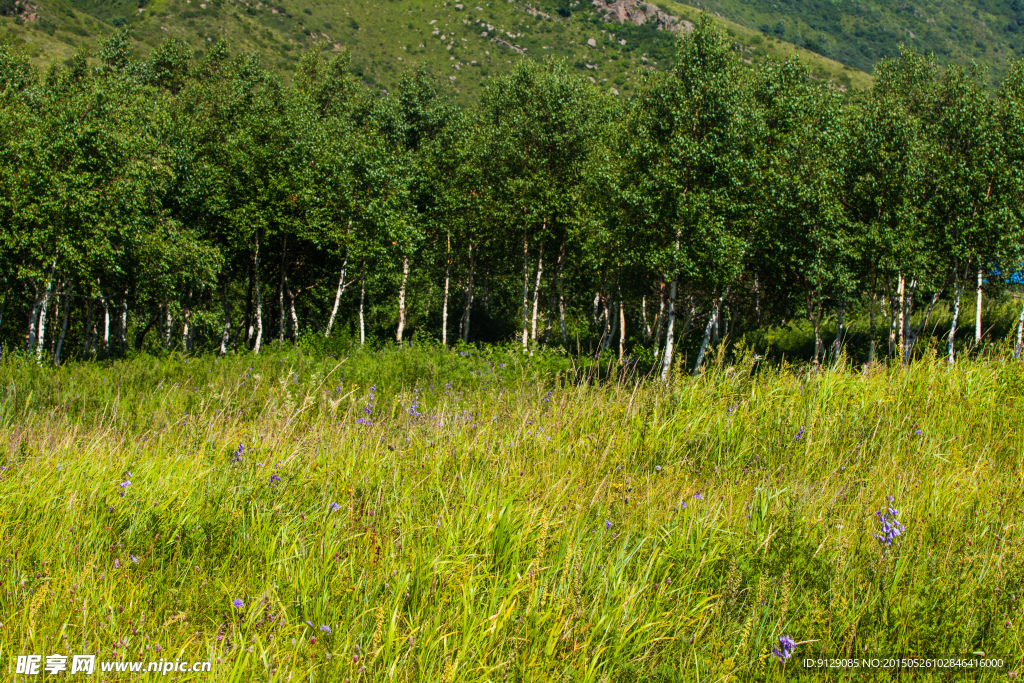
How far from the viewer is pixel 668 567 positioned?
2854mm

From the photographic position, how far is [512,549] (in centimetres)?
294

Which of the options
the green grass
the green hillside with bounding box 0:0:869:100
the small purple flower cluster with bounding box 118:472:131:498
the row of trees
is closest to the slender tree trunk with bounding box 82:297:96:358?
the row of trees

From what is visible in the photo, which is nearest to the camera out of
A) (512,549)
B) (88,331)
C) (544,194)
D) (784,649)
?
(784,649)

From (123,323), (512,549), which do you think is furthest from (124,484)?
(123,323)

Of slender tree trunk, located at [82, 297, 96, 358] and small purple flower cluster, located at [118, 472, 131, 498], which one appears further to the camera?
slender tree trunk, located at [82, 297, 96, 358]

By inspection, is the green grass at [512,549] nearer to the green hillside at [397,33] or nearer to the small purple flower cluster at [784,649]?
the small purple flower cluster at [784,649]

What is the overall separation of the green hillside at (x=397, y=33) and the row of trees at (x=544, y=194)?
7561cm

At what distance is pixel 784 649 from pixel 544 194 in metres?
26.4

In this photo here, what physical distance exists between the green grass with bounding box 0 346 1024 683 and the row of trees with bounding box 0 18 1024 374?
29.0 feet

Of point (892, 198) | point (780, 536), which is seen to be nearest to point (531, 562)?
point (780, 536)

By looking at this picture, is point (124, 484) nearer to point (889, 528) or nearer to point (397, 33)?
point (889, 528)

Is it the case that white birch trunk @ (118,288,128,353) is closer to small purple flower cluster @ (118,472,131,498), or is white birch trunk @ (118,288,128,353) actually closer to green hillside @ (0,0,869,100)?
small purple flower cluster @ (118,472,131,498)

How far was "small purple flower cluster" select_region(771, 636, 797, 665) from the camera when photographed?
7.71 feet

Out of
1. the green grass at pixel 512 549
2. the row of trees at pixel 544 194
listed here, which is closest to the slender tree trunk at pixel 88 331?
the row of trees at pixel 544 194
